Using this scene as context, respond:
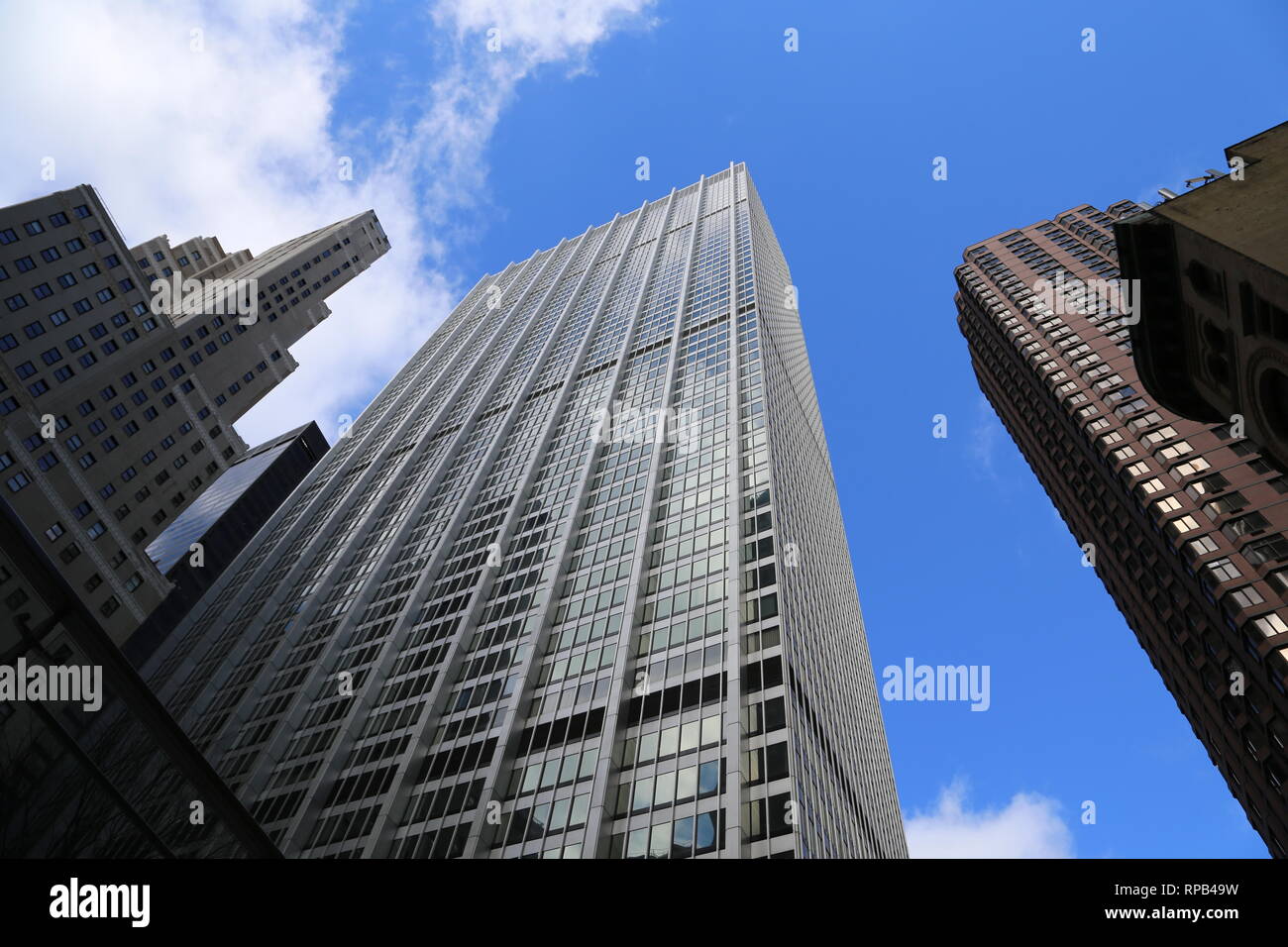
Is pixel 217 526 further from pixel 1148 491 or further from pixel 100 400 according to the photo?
pixel 1148 491

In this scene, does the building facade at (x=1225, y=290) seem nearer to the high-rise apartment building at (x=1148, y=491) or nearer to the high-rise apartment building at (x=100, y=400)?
the high-rise apartment building at (x=1148, y=491)

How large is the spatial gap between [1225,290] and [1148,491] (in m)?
44.1

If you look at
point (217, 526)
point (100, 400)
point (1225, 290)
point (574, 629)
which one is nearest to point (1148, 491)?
point (1225, 290)

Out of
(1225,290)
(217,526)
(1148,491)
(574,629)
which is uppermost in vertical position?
(1225,290)

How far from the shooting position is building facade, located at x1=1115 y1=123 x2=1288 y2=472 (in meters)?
25.3

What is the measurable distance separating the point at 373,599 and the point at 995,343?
80.2 metres

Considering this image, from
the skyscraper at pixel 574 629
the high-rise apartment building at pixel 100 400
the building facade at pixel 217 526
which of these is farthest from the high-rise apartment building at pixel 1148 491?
the building facade at pixel 217 526

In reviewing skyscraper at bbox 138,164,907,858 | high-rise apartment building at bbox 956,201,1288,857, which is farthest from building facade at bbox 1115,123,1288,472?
skyscraper at bbox 138,164,907,858

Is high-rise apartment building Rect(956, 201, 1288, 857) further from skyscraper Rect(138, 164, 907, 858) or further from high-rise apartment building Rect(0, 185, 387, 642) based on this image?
high-rise apartment building Rect(0, 185, 387, 642)

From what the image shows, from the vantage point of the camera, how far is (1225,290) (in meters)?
27.6

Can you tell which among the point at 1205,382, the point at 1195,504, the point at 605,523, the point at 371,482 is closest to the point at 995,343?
the point at 1195,504

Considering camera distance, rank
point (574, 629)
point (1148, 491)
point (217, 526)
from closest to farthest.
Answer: point (574, 629)
point (1148, 491)
point (217, 526)

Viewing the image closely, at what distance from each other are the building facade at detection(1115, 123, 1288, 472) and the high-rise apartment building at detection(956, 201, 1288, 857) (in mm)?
4257

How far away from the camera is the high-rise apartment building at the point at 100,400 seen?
2427 inches
